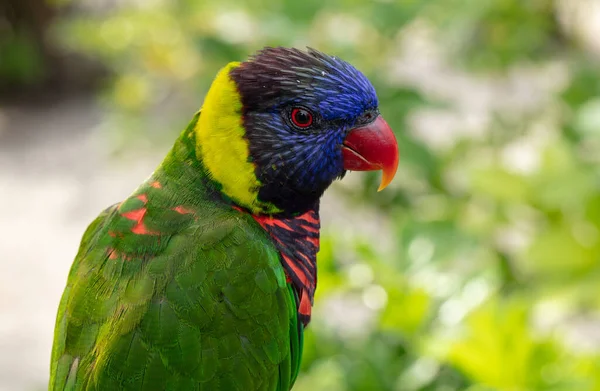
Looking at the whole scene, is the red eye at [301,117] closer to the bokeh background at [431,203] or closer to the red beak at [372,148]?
the red beak at [372,148]

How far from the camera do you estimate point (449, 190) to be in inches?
84.5

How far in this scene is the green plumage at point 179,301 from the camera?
2.95 feet

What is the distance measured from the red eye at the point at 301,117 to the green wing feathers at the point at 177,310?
0.17m

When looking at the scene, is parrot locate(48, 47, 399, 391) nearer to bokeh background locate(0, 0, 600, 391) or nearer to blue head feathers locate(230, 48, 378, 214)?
blue head feathers locate(230, 48, 378, 214)

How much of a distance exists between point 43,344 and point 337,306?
1412mm

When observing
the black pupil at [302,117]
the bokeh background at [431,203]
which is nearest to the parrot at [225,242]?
the black pupil at [302,117]

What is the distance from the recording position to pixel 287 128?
3.05 ft

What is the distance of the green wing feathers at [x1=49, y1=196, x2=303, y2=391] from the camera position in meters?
0.90

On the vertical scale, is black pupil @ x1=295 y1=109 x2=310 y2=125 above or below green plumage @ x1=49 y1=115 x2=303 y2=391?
above

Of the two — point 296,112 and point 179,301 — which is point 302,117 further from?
point 179,301

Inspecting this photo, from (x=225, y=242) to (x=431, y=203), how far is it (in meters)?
1.26

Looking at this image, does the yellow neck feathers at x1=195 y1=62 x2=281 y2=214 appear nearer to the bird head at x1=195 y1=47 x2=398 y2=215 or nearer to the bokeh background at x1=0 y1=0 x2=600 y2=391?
the bird head at x1=195 y1=47 x2=398 y2=215

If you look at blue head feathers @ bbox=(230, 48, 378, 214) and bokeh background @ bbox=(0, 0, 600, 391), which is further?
bokeh background @ bbox=(0, 0, 600, 391)

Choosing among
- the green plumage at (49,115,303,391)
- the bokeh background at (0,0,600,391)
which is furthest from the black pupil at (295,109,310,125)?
the bokeh background at (0,0,600,391)
